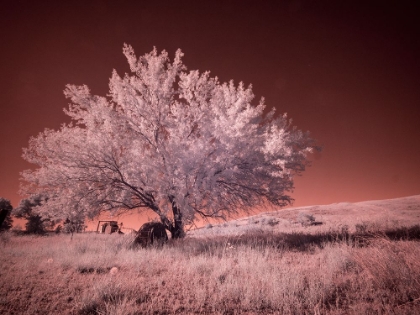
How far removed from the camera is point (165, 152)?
8.66 meters

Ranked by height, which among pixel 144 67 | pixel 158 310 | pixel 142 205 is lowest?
pixel 158 310

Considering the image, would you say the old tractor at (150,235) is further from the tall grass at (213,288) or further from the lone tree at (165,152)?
the tall grass at (213,288)

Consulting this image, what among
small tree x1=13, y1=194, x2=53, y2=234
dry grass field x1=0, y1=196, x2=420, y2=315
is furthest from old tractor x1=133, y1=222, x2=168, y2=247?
small tree x1=13, y1=194, x2=53, y2=234

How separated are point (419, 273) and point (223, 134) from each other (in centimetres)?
652

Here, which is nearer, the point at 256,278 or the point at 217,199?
the point at 256,278

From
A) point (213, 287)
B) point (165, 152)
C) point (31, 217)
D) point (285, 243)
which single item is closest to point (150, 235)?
point (165, 152)

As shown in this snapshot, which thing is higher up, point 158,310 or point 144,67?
point 144,67

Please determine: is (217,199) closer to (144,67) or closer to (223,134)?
(223,134)

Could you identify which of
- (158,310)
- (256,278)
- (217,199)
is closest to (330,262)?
(256,278)

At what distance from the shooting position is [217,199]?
9289 mm

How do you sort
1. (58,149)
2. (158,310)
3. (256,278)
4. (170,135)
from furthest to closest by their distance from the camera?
(170,135) → (58,149) → (256,278) → (158,310)

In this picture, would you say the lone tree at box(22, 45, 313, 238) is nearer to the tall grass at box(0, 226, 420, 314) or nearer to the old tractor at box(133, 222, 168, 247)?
the old tractor at box(133, 222, 168, 247)

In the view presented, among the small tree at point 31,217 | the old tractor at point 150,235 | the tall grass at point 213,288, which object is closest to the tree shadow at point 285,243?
the old tractor at point 150,235

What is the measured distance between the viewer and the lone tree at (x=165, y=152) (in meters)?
8.17
